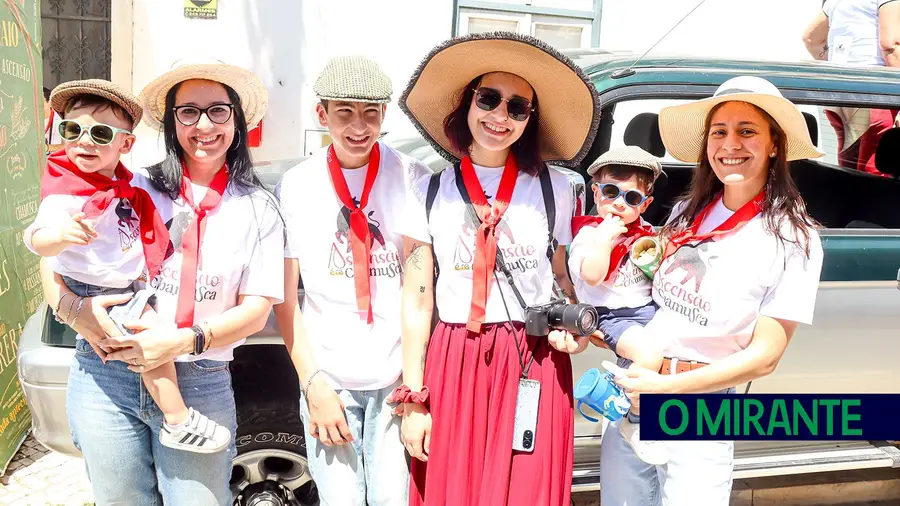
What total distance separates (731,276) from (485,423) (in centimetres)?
82

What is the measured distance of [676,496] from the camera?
2244 millimetres

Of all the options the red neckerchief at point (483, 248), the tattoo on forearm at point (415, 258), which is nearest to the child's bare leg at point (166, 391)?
the tattoo on forearm at point (415, 258)

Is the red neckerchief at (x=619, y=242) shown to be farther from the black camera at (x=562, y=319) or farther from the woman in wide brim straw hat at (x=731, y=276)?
the black camera at (x=562, y=319)

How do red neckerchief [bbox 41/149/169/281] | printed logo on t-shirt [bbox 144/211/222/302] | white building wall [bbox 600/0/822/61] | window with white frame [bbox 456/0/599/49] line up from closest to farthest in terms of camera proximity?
red neckerchief [bbox 41/149/169/281] < printed logo on t-shirt [bbox 144/211/222/302] < white building wall [bbox 600/0/822/61] < window with white frame [bbox 456/0/599/49]

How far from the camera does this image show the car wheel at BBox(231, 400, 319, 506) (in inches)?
110

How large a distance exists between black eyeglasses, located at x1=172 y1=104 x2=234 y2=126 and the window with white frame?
5.63m

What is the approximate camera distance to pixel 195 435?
2.09 metres

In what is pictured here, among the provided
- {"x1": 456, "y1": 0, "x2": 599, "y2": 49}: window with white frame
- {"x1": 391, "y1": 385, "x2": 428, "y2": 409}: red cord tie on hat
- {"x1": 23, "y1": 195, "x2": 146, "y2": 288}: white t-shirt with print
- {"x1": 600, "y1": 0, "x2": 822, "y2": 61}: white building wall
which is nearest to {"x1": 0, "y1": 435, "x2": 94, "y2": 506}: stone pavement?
Answer: {"x1": 23, "y1": 195, "x2": 146, "y2": 288}: white t-shirt with print

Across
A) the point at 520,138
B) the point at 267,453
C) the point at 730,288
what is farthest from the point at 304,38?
the point at 730,288

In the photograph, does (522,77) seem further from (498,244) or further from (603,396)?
(603,396)

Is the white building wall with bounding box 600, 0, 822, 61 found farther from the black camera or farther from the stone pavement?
the stone pavement

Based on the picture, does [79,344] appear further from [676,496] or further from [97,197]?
[676,496]

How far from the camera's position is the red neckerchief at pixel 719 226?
7.16 feet

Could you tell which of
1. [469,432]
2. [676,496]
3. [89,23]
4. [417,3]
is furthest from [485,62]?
[89,23]
